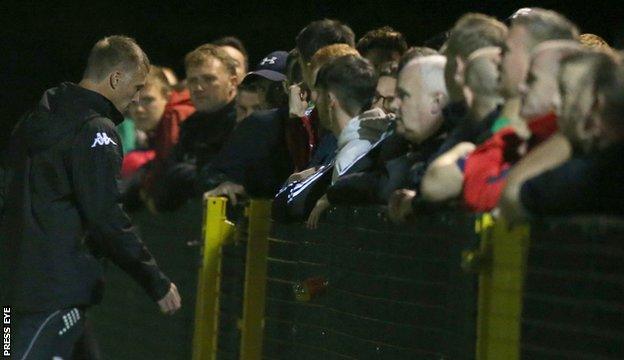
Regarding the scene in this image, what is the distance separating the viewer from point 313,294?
8008 millimetres

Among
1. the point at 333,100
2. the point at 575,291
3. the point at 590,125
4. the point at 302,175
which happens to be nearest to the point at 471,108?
the point at 590,125

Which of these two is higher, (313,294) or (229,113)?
(229,113)

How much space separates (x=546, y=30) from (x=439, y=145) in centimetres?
79

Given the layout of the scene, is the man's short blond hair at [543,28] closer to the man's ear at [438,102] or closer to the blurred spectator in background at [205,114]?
the man's ear at [438,102]

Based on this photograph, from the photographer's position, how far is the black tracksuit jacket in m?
8.31

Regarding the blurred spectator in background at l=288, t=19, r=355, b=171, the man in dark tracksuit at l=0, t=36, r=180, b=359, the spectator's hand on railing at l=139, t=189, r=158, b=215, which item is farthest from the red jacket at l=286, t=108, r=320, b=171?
the spectator's hand on railing at l=139, t=189, r=158, b=215

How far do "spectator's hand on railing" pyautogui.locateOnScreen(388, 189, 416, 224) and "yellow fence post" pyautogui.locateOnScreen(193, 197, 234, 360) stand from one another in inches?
114

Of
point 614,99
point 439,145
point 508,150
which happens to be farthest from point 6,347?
point 614,99

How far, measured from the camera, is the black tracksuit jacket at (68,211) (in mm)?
8312

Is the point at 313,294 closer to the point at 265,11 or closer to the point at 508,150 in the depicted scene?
the point at 508,150

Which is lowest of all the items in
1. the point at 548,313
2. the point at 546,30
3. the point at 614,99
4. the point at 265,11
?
the point at 548,313

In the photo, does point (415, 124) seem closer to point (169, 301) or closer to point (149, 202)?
point (169, 301)

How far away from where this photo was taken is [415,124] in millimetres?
7008

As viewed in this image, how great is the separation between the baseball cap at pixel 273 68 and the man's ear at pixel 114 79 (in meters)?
1.37
